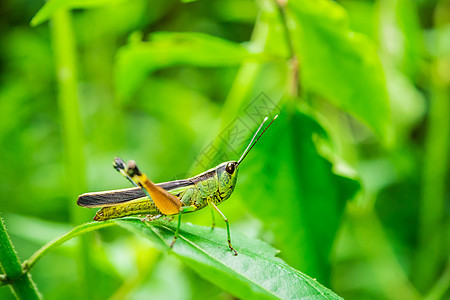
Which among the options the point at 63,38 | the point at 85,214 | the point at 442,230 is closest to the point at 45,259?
the point at 85,214

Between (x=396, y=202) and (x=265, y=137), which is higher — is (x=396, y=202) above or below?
below

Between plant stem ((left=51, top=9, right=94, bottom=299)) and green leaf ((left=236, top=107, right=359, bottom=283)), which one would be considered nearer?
green leaf ((left=236, top=107, right=359, bottom=283))

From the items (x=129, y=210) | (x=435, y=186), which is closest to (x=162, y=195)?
(x=129, y=210)

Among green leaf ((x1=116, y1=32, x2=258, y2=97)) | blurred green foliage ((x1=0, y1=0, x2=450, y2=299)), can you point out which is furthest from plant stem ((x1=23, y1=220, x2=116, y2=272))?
green leaf ((x1=116, y1=32, x2=258, y2=97))

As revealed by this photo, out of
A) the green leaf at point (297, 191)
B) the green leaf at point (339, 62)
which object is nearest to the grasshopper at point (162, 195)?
the green leaf at point (297, 191)

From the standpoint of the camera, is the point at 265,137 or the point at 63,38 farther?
the point at 63,38

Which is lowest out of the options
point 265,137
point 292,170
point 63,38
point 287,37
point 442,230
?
point 442,230

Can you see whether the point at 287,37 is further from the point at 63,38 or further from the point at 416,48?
the point at 416,48

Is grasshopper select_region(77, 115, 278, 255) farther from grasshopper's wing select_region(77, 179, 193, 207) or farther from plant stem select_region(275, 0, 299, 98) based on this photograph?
plant stem select_region(275, 0, 299, 98)
